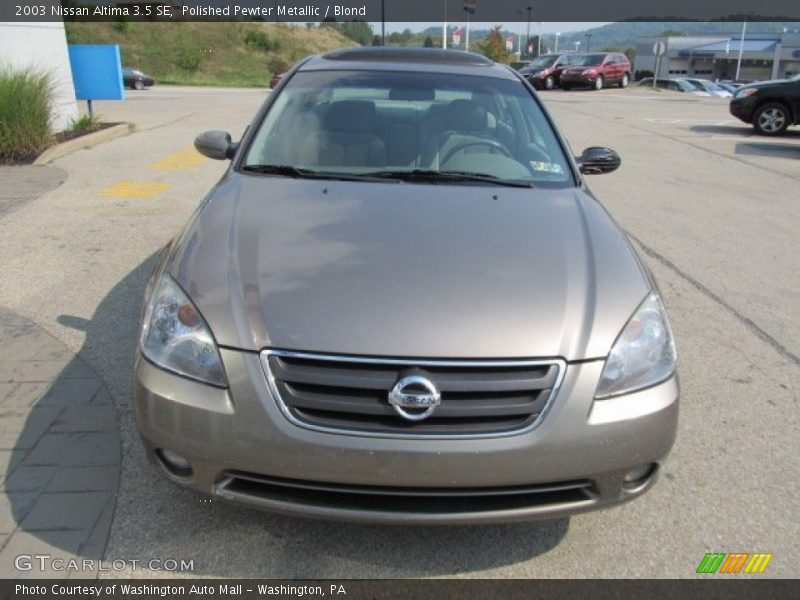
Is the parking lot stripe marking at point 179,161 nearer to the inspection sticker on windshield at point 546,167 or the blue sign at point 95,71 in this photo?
the blue sign at point 95,71

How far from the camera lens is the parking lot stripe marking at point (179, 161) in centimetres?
997

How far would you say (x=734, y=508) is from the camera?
2.83 meters

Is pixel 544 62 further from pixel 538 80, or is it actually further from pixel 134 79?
pixel 134 79

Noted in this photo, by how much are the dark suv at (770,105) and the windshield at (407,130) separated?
12.5m

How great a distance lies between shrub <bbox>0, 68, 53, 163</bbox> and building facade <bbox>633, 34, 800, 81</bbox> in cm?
7398

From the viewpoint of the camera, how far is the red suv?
100ft

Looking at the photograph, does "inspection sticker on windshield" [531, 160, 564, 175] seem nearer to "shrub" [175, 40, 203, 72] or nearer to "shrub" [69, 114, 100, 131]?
"shrub" [69, 114, 100, 131]

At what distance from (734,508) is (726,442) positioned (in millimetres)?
521

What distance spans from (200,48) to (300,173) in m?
63.6

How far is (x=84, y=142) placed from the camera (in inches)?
442

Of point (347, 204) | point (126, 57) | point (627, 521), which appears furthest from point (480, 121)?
point (126, 57)

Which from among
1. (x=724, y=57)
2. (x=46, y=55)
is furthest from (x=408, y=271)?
(x=724, y=57)
